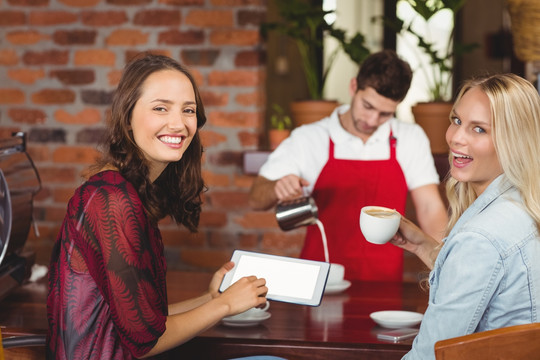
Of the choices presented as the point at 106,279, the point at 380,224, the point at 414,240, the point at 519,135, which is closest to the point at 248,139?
the point at 414,240

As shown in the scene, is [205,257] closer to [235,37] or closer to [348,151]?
[348,151]

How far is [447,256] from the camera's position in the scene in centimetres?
126

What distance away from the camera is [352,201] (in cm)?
250

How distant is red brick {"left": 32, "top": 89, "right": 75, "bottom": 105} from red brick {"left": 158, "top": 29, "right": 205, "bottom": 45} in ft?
1.48

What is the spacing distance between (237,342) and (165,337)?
0.73 ft

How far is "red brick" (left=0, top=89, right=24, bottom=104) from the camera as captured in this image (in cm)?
290

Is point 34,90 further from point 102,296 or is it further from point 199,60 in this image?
point 102,296

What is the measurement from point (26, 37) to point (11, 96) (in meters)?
0.25

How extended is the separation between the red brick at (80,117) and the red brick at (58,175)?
20 cm

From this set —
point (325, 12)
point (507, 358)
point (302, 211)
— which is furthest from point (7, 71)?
point (507, 358)

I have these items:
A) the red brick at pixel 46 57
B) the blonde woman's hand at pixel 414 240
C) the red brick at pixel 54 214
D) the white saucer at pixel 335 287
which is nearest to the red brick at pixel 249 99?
the red brick at pixel 46 57

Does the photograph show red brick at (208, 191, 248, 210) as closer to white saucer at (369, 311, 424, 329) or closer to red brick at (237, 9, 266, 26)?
red brick at (237, 9, 266, 26)

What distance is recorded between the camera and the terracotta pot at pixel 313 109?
2785 millimetres

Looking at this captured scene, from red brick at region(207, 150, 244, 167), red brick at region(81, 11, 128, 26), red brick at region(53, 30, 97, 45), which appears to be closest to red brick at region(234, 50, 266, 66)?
red brick at region(207, 150, 244, 167)
